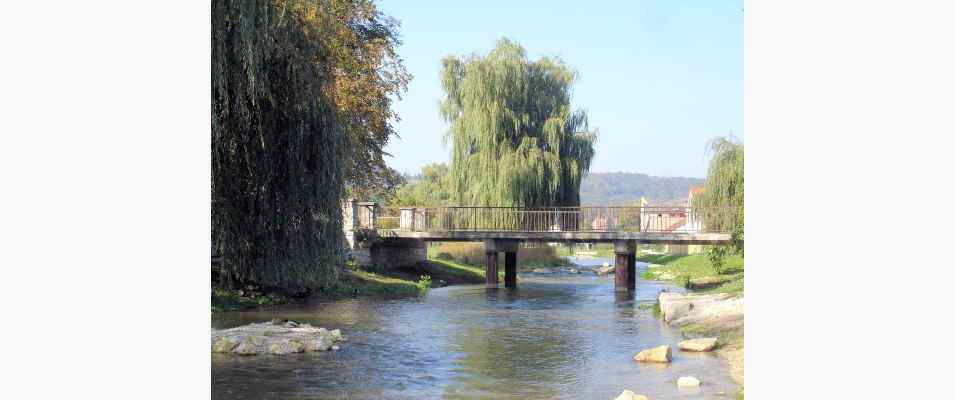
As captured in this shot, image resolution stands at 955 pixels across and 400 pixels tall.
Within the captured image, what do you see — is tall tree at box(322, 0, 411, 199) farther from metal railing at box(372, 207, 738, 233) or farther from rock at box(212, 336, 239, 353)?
rock at box(212, 336, 239, 353)

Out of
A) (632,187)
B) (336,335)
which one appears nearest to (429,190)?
(336,335)

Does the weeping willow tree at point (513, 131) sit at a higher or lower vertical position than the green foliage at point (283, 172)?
higher

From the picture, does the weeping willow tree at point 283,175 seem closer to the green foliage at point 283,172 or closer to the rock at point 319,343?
the green foliage at point 283,172

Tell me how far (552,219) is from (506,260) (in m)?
1.22

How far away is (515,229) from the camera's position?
1752 centimetres

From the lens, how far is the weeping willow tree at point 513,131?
58.0 feet

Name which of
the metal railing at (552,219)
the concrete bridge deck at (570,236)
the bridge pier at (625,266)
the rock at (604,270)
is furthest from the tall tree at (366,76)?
the rock at (604,270)

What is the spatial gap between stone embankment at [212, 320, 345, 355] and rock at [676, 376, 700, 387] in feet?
10.5

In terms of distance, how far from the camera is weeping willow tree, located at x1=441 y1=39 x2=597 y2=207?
58.0 feet

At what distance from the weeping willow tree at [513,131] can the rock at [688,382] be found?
1133 cm
